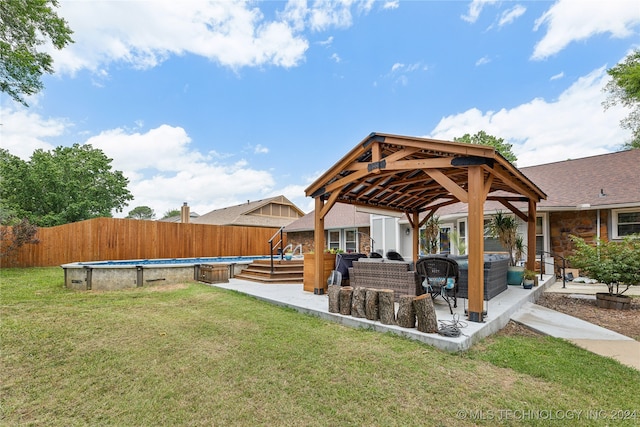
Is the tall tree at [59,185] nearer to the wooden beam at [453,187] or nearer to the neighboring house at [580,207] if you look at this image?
the neighboring house at [580,207]

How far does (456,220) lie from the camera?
40.2 feet

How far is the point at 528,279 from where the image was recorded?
24.5 ft

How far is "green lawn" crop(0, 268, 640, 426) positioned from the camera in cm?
244

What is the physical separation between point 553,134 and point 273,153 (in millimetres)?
17882

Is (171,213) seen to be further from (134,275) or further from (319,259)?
(319,259)

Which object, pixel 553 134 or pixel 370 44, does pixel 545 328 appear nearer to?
pixel 370 44

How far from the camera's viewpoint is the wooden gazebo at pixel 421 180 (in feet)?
14.7

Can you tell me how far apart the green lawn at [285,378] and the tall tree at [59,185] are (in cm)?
2171

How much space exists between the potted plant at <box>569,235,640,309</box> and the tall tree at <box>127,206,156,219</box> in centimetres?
6344

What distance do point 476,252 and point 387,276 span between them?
171cm

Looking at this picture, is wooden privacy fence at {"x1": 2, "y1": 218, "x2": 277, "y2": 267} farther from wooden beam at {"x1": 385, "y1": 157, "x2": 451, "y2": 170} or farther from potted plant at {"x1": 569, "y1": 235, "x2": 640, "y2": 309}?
potted plant at {"x1": 569, "y1": 235, "x2": 640, "y2": 309}

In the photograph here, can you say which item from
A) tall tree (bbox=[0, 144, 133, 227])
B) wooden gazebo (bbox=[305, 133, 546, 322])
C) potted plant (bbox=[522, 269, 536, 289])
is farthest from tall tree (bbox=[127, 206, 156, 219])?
potted plant (bbox=[522, 269, 536, 289])

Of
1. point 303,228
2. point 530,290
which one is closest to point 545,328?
point 530,290

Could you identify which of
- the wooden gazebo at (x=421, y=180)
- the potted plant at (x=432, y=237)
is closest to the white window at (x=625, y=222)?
the wooden gazebo at (x=421, y=180)
